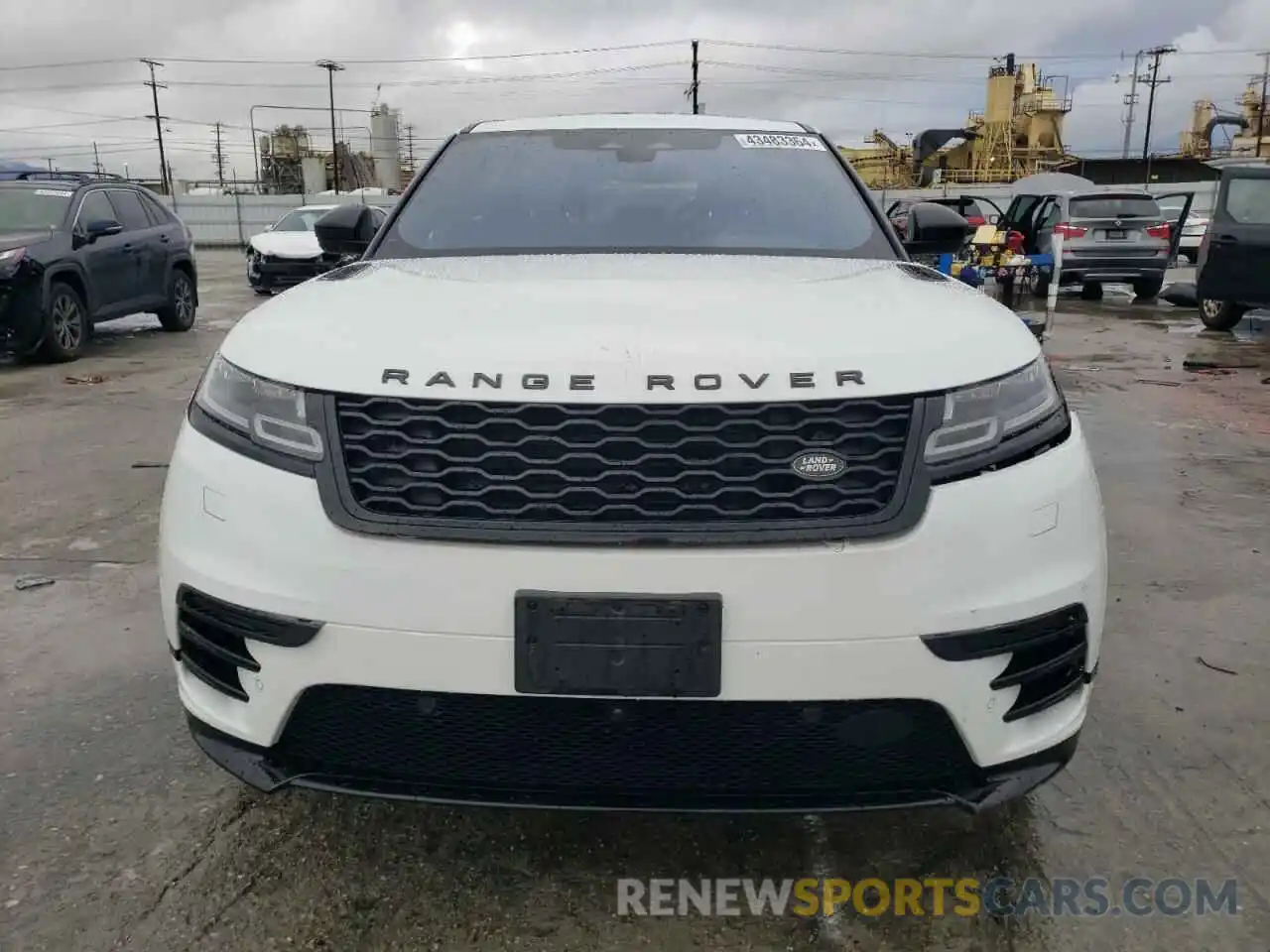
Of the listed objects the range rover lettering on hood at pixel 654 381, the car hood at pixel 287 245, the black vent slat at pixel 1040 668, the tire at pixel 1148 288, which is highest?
the range rover lettering on hood at pixel 654 381

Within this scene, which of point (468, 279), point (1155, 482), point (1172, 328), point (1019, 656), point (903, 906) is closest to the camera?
point (1019, 656)

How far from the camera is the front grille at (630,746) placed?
178cm

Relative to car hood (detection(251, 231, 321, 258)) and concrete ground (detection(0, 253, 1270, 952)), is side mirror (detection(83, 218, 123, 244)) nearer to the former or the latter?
car hood (detection(251, 231, 321, 258))

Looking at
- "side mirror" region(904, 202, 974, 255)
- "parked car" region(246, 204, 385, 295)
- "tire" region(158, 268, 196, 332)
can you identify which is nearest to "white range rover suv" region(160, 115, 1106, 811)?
"side mirror" region(904, 202, 974, 255)

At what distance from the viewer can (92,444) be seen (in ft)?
20.7

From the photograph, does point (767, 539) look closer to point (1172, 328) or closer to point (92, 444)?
point (92, 444)

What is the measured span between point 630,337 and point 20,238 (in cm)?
911

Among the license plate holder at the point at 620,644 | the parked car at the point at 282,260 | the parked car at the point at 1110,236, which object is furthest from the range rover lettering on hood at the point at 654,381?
the parked car at the point at 1110,236

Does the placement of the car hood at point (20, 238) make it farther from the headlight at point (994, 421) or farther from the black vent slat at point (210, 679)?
the headlight at point (994, 421)

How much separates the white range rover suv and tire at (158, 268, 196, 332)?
35.1ft

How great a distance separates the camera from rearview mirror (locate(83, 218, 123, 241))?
9648mm

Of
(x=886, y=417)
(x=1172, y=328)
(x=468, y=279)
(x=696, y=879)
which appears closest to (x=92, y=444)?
(x=468, y=279)

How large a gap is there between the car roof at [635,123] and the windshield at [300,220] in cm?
1319

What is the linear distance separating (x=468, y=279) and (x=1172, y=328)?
12.3 m
